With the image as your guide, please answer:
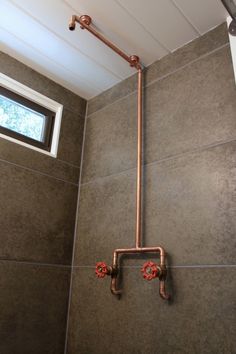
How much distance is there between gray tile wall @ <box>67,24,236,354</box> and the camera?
3.25 ft

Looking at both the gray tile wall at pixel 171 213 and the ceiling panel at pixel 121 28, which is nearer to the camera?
the gray tile wall at pixel 171 213

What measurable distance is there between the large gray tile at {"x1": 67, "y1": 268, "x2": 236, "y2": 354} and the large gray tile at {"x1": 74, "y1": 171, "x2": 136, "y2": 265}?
0.12 meters

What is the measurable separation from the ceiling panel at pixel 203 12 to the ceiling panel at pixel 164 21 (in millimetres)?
27

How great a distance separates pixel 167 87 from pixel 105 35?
37cm

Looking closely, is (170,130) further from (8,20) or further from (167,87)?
(8,20)

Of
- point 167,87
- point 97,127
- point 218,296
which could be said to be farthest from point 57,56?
point 218,296

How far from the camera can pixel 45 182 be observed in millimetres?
1480

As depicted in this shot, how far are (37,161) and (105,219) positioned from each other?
1.51 ft

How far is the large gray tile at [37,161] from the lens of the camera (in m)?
1.36

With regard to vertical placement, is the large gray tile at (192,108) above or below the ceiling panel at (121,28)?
below

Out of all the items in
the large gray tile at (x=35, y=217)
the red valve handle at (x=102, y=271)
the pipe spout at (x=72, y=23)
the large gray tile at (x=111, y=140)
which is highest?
the pipe spout at (x=72, y=23)

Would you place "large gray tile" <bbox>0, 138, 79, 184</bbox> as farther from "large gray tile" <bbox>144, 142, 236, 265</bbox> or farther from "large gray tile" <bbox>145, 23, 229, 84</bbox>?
"large gray tile" <bbox>145, 23, 229, 84</bbox>

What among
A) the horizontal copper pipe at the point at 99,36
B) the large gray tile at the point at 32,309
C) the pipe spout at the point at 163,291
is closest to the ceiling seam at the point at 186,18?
the horizontal copper pipe at the point at 99,36

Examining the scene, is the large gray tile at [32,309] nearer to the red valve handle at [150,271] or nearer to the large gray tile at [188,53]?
the red valve handle at [150,271]
